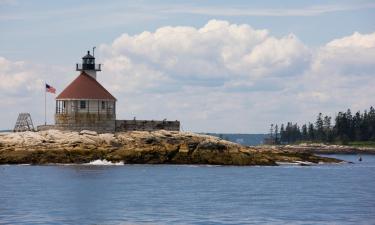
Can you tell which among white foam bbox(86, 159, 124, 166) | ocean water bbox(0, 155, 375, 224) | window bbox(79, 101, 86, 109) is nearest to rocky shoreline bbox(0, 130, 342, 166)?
white foam bbox(86, 159, 124, 166)

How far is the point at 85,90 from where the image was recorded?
10738cm

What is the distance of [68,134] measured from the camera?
10262 centimetres

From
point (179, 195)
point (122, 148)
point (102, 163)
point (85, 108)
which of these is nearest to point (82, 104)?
point (85, 108)

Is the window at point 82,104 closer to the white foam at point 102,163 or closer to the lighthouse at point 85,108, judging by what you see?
the lighthouse at point 85,108

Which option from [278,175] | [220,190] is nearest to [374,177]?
[278,175]

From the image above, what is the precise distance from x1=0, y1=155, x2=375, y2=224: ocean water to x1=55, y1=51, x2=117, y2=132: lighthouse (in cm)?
815

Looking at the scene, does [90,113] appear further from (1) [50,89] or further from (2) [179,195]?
(2) [179,195]

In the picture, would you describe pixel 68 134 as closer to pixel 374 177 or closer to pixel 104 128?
pixel 104 128

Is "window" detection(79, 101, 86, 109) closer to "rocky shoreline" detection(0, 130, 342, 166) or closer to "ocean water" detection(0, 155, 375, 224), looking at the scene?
"rocky shoreline" detection(0, 130, 342, 166)

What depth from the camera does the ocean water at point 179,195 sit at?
53031 mm

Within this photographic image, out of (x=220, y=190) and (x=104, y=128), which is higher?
(x=104, y=128)

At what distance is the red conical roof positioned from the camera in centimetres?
10675

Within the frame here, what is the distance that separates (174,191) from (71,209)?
16368mm

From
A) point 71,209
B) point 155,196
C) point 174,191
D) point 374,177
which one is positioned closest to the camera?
point 71,209
